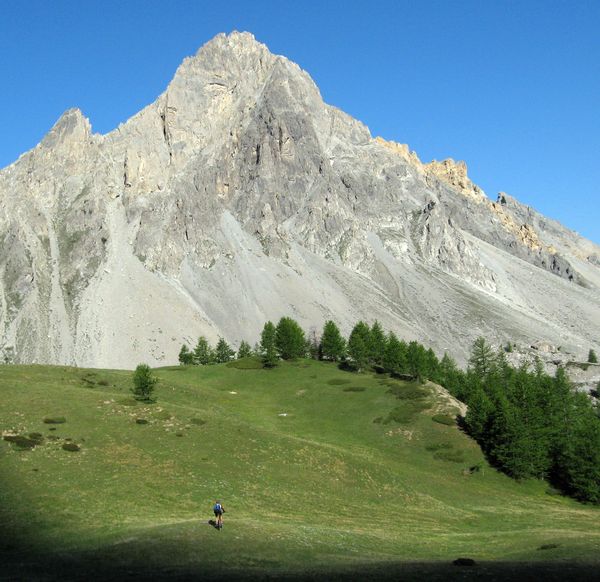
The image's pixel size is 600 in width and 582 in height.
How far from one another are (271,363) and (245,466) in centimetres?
6229

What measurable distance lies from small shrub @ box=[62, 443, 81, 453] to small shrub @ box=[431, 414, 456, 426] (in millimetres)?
49501

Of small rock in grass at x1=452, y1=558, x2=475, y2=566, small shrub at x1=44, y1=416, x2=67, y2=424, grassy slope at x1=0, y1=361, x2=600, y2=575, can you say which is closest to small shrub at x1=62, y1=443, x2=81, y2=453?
grassy slope at x1=0, y1=361, x2=600, y2=575

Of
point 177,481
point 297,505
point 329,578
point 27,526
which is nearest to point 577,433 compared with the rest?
point 297,505

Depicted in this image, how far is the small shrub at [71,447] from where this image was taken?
52594mm

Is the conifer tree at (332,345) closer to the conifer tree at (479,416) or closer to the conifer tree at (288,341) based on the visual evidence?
the conifer tree at (288,341)

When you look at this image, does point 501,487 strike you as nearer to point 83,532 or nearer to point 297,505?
point 297,505

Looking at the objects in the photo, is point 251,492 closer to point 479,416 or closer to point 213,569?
point 213,569

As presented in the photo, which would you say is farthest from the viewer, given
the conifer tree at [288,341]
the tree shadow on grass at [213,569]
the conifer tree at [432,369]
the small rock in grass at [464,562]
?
the conifer tree at [288,341]

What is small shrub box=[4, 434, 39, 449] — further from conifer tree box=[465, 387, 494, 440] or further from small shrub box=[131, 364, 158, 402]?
conifer tree box=[465, 387, 494, 440]

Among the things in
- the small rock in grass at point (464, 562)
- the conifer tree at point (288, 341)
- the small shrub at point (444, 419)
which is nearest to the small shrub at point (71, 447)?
the small rock in grass at point (464, 562)

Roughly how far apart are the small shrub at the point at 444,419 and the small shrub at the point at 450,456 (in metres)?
7.47

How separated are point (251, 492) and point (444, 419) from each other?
41.5m

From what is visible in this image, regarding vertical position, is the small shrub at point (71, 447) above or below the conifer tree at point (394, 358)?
below

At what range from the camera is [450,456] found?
7425cm
